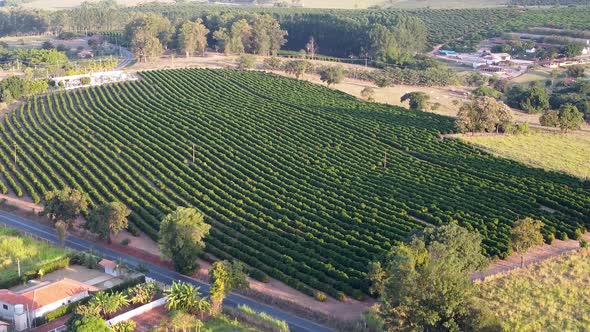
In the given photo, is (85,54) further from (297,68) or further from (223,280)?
(223,280)

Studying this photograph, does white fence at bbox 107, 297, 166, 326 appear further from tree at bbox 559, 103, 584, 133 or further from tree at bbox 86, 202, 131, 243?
tree at bbox 559, 103, 584, 133

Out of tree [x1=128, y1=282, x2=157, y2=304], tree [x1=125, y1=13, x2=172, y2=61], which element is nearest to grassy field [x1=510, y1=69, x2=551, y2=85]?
tree [x1=125, y1=13, x2=172, y2=61]

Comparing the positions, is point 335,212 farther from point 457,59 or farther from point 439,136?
point 457,59

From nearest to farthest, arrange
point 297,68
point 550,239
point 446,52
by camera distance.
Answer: point 550,239 < point 297,68 < point 446,52

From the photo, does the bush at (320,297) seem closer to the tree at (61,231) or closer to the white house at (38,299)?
the white house at (38,299)

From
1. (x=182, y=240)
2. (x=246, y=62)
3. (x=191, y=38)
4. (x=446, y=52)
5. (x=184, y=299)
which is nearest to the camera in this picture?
(x=184, y=299)

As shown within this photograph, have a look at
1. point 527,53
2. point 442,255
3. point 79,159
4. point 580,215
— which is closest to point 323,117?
point 79,159

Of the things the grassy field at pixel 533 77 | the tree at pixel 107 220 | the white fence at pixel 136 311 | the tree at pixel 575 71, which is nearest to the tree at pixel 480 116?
the grassy field at pixel 533 77

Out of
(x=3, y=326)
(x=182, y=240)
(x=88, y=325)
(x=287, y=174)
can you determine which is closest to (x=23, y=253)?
(x=3, y=326)
